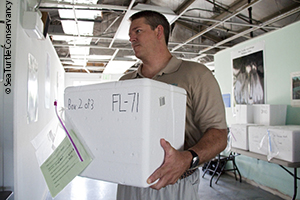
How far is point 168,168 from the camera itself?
24.4 inches

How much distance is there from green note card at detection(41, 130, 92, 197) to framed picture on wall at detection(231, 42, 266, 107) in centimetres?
379

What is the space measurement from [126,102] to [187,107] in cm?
43

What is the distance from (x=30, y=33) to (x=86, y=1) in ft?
3.97

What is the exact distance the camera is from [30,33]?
2135mm

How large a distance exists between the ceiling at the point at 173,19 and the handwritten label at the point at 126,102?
257cm

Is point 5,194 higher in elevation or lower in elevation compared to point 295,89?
lower

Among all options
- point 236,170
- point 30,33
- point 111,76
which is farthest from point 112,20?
point 111,76

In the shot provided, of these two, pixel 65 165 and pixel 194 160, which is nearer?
pixel 65 165

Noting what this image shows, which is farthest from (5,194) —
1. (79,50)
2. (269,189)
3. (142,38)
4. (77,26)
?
(79,50)

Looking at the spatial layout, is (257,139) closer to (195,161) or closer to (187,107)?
(187,107)

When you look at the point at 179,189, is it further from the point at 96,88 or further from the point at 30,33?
the point at 30,33

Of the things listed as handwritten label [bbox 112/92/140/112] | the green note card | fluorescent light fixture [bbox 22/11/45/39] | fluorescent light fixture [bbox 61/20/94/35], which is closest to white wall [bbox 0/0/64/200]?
fluorescent light fixture [bbox 22/11/45/39]

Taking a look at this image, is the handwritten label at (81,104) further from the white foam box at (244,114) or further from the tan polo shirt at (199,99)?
the white foam box at (244,114)

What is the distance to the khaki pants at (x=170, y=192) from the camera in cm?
89
